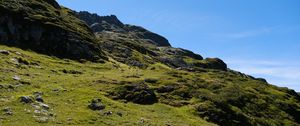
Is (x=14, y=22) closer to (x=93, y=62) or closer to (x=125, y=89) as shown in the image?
(x=93, y=62)

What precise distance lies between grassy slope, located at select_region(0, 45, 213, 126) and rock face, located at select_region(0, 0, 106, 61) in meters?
19.7

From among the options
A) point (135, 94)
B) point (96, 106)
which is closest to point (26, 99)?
point (96, 106)

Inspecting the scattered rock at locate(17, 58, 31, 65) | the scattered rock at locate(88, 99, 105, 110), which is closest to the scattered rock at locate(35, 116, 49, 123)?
the scattered rock at locate(88, 99, 105, 110)

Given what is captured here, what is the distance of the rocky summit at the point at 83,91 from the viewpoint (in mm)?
55906

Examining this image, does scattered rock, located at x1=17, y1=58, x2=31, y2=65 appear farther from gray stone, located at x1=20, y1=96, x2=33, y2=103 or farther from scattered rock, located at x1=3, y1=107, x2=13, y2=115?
scattered rock, located at x1=3, y1=107, x2=13, y2=115

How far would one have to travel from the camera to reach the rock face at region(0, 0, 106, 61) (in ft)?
362

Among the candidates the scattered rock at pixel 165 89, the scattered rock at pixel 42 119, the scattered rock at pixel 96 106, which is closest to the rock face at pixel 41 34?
the scattered rock at pixel 165 89

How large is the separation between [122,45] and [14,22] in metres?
68.7

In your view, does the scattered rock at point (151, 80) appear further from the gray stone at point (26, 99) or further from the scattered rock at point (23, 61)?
the gray stone at point (26, 99)

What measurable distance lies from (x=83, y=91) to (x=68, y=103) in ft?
30.6

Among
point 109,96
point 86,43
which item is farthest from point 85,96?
point 86,43

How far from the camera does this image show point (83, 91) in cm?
6938

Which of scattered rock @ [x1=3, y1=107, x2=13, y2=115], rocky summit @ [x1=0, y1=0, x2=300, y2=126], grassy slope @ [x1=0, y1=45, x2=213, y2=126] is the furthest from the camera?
rocky summit @ [x1=0, y1=0, x2=300, y2=126]

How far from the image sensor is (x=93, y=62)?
11662cm
